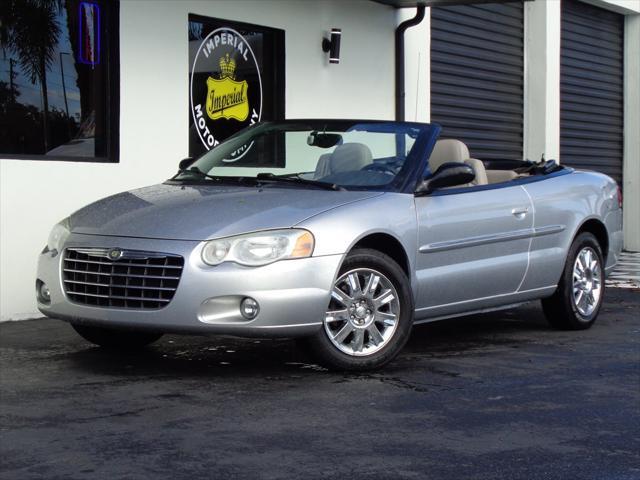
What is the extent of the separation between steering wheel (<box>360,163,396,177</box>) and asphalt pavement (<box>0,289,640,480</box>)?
3.79 ft

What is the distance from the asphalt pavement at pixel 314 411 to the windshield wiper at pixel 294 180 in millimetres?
1060

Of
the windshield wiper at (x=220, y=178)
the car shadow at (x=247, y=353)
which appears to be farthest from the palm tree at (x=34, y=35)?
the car shadow at (x=247, y=353)

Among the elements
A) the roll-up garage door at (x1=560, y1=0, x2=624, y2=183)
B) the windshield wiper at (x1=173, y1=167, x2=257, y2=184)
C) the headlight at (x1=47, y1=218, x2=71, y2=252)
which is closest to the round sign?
the windshield wiper at (x1=173, y1=167, x2=257, y2=184)

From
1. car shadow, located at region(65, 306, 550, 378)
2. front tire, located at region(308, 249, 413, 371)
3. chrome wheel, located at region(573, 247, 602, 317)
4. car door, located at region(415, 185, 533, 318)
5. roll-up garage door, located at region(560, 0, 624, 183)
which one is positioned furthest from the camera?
roll-up garage door, located at region(560, 0, 624, 183)

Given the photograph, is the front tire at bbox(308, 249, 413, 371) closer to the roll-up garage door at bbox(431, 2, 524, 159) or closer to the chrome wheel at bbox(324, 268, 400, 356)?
the chrome wheel at bbox(324, 268, 400, 356)

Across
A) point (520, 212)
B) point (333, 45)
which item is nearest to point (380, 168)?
point (520, 212)

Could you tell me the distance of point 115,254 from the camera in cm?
645

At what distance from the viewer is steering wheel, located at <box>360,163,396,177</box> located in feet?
24.1

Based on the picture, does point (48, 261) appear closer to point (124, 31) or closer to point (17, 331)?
point (17, 331)

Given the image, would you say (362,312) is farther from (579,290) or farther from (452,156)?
(579,290)

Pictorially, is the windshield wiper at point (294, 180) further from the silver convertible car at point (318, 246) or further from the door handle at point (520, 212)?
the door handle at point (520, 212)

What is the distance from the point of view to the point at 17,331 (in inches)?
343

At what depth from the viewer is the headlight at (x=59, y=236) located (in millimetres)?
6867

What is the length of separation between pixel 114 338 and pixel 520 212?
2801 millimetres
